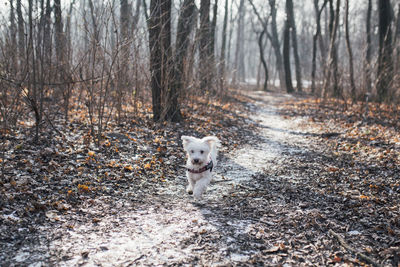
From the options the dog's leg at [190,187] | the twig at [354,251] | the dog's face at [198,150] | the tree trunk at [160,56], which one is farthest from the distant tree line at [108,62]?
the twig at [354,251]

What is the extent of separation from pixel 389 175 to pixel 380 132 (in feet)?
11.6

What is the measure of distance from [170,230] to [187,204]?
0.96 metres

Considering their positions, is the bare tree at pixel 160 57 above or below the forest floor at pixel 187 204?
above

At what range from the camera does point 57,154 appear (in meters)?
5.75

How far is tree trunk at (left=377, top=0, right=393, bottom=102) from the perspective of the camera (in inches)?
472

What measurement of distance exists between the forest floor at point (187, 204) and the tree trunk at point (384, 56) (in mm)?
4545

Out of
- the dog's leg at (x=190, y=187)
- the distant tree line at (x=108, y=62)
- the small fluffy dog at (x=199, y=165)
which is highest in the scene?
the distant tree line at (x=108, y=62)

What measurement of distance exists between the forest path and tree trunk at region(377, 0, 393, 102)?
29.9 ft

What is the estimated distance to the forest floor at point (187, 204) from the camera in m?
3.28

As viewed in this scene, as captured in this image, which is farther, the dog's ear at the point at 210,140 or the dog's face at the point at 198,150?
the dog's ear at the point at 210,140

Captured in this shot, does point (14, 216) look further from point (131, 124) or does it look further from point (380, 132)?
point (380, 132)

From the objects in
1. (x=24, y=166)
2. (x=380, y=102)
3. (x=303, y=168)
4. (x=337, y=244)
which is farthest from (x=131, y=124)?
(x=380, y=102)

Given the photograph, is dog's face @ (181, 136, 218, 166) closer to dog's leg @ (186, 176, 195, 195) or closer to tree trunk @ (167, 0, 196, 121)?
dog's leg @ (186, 176, 195, 195)

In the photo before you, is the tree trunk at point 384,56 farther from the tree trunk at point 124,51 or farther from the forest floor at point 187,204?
the tree trunk at point 124,51
